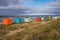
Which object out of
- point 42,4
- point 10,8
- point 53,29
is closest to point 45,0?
point 42,4

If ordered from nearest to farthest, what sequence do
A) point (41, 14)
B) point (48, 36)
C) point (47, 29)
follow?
point (48, 36), point (47, 29), point (41, 14)

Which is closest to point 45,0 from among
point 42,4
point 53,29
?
point 42,4

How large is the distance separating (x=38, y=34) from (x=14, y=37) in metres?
0.65

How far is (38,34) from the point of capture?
159 inches

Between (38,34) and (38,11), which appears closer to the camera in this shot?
(38,34)

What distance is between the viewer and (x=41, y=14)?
29.1ft

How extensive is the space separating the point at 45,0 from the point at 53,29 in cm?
480

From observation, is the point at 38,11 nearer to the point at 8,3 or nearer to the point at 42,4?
the point at 42,4

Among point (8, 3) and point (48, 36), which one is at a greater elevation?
point (8, 3)

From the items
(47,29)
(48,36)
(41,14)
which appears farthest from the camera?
(41,14)

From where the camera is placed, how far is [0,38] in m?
4.35

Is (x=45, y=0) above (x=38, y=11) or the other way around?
above

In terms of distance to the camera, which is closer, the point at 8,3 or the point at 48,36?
the point at 48,36

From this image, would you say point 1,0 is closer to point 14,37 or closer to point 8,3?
point 8,3
